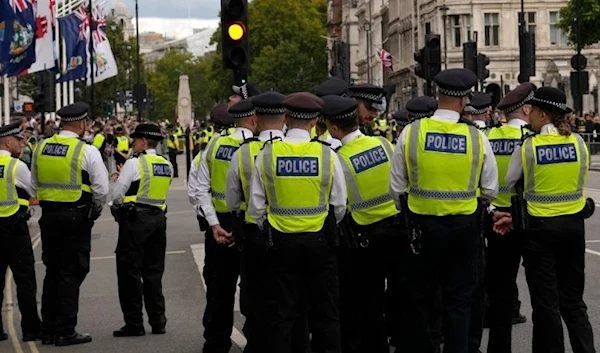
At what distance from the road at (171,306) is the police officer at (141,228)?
0.26 m

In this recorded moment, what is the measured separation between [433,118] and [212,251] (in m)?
2.82

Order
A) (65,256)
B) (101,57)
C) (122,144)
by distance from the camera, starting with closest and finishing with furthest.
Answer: (65,256) → (122,144) → (101,57)

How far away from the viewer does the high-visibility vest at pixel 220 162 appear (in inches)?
452

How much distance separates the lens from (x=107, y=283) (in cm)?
1734

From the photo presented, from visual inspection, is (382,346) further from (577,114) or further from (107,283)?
(577,114)

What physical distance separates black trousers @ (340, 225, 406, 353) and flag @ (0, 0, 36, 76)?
2262cm

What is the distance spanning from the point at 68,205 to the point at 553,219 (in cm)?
453

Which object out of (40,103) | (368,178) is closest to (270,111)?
(368,178)

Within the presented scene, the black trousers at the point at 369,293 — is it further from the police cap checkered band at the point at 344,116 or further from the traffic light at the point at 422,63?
the traffic light at the point at 422,63

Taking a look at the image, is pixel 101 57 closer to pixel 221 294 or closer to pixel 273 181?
pixel 221 294

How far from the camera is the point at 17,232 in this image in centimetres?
1304

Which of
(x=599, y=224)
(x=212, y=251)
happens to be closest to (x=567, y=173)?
(x=212, y=251)

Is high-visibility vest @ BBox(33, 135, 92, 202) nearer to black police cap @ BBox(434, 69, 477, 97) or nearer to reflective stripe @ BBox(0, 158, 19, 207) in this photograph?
reflective stripe @ BBox(0, 158, 19, 207)

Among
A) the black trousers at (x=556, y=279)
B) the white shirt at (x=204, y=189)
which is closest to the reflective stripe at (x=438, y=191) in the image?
the black trousers at (x=556, y=279)
